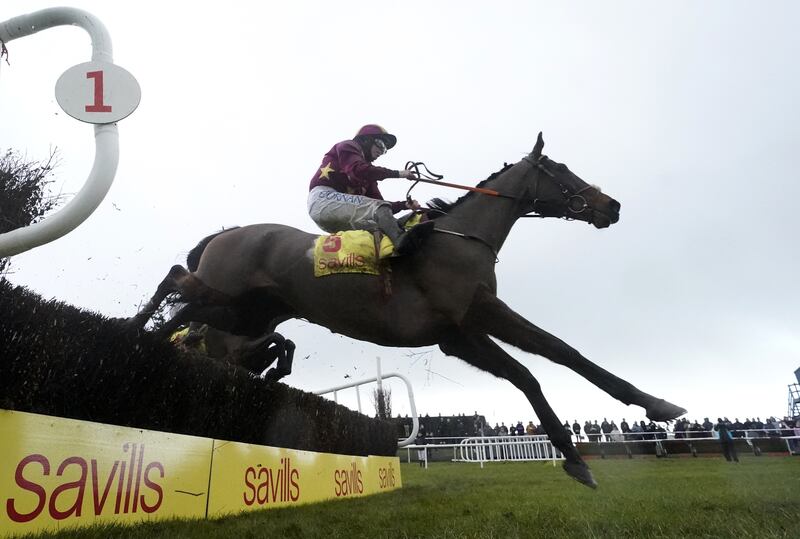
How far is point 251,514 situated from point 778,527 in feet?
11.9

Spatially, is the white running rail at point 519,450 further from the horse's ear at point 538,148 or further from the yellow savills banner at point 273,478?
the horse's ear at point 538,148

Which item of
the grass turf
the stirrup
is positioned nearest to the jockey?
the stirrup

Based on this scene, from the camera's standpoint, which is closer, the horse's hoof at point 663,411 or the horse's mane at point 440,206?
the horse's hoof at point 663,411

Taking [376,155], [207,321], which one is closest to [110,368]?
[207,321]

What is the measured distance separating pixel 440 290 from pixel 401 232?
56 cm

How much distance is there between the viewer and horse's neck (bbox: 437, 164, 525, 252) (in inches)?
187

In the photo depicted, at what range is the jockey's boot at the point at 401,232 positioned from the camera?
14.2 ft

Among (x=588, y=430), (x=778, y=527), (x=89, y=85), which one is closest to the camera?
(x=89, y=85)

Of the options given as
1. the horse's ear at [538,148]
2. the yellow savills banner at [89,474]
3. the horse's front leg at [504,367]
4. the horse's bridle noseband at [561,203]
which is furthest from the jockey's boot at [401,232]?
the yellow savills banner at [89,474]

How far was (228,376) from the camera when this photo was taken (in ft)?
17.0

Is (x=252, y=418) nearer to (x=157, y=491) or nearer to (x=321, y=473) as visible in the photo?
(x=321, y=473)

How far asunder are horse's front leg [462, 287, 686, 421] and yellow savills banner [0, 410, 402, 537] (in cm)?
232

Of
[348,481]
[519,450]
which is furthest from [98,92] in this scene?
[519,450]

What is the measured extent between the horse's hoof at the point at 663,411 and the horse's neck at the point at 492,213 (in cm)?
173
